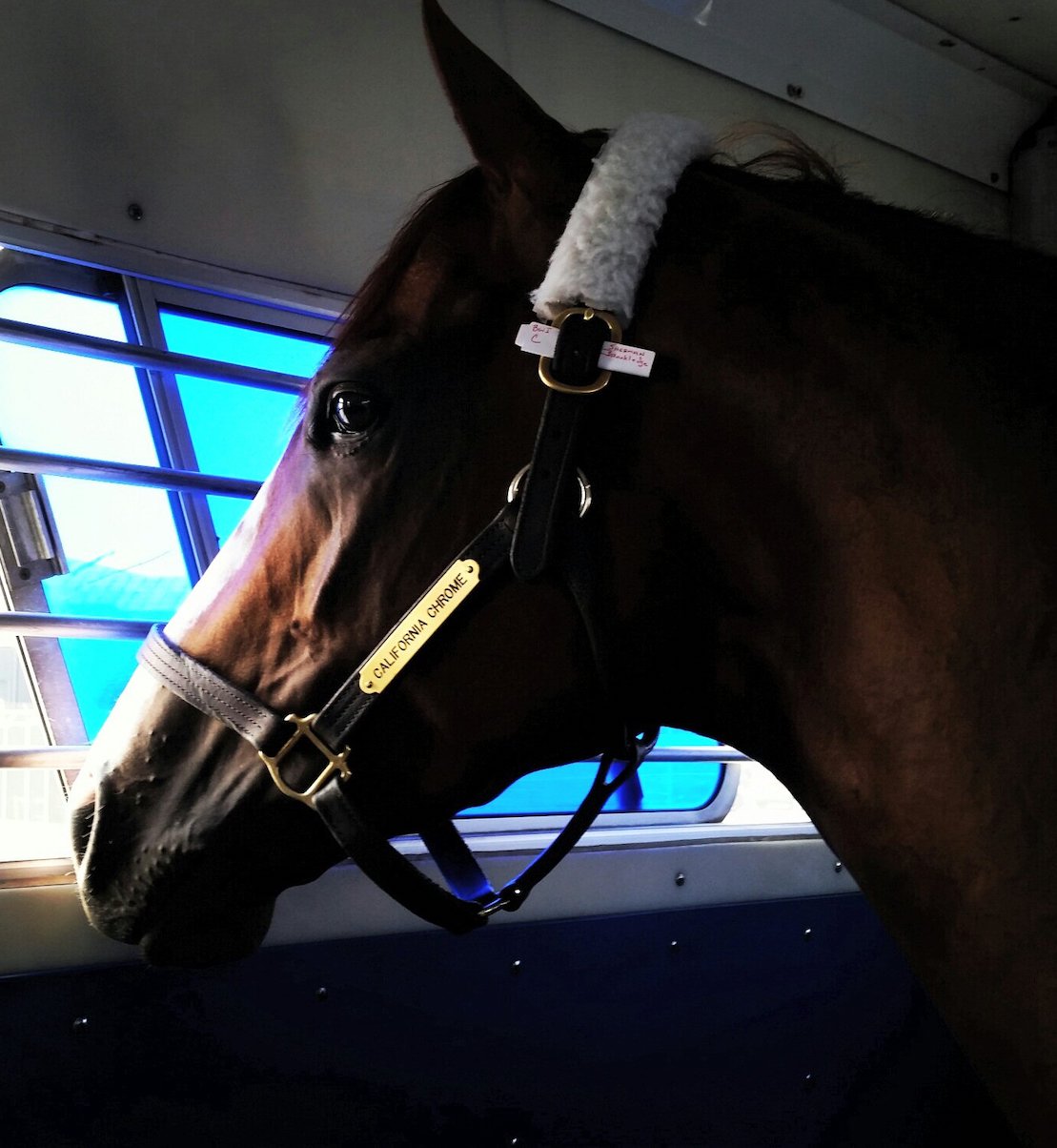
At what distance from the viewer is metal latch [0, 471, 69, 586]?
193cm

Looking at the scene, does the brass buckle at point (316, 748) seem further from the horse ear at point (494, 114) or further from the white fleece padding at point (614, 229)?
the horse ear at point (494, 114)

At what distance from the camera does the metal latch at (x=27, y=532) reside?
6.34ft

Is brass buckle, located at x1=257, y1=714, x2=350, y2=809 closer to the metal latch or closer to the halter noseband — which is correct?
the halter noseband

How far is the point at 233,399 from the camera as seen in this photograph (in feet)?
7.73

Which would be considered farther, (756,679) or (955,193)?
(955,193)

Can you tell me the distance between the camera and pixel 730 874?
238 cm

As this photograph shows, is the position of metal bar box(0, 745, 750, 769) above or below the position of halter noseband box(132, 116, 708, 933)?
below

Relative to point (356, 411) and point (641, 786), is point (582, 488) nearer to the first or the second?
point (356, 411)

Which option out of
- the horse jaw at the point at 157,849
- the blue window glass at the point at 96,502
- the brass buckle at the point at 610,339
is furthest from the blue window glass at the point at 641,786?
the brass buckle at the point at 610,339

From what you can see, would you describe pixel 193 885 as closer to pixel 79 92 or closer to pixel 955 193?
pixel 79 92

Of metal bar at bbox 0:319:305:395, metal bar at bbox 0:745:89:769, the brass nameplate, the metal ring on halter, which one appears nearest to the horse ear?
the metal ring on halter

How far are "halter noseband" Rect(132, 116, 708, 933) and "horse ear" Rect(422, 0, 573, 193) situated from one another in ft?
0.22

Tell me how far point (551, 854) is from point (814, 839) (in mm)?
1483

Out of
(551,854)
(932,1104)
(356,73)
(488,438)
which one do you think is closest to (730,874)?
(932,1104)
